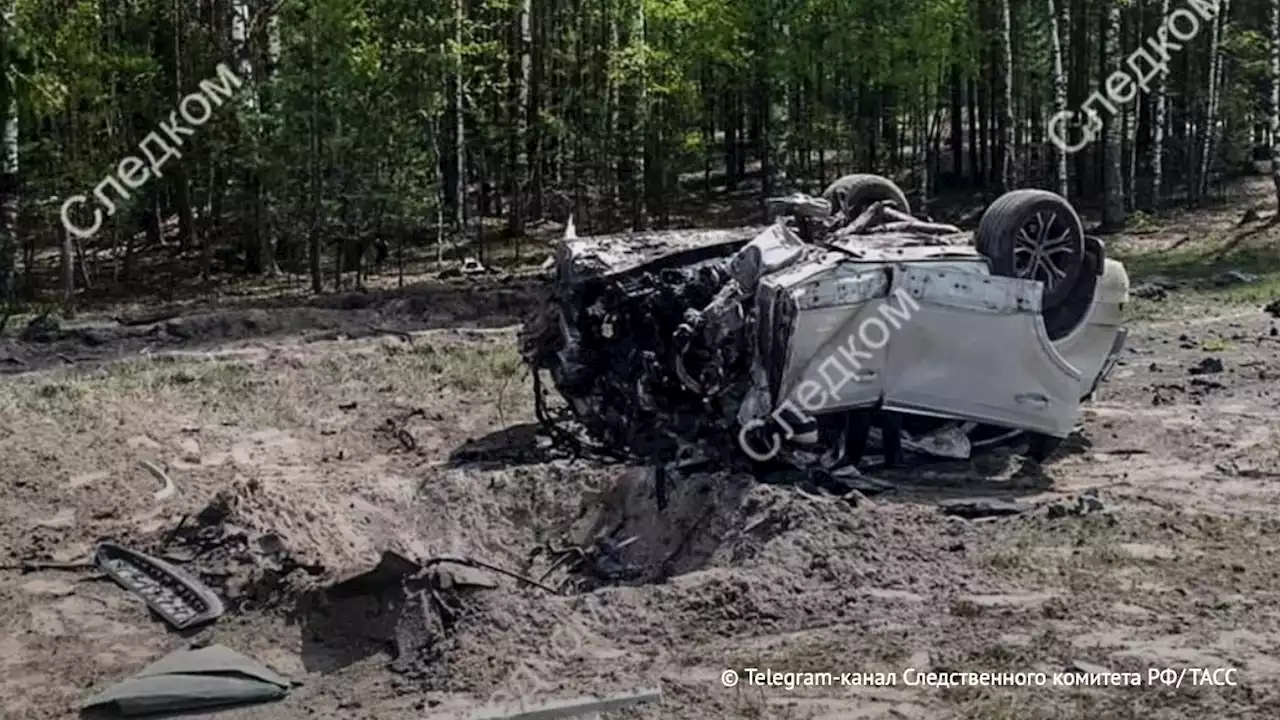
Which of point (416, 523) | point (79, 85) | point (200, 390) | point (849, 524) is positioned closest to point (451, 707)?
point (849, 524)

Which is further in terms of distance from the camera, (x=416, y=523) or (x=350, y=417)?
(x=350, y=417)

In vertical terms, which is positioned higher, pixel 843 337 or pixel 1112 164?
pixel 1112 164

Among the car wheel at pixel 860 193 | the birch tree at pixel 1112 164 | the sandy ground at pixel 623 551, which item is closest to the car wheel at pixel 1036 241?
the sandy ground at pixel 623 551

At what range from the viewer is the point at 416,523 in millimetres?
8734

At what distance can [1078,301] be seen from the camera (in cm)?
904

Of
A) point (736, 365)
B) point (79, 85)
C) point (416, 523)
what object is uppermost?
point (79, 85)

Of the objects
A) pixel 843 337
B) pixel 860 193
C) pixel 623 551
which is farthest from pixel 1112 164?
pixel 623 551

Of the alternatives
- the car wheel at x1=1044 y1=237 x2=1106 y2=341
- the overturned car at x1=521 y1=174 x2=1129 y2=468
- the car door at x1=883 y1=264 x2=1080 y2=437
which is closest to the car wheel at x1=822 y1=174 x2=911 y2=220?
the overturned car at x1=521 y1=174 x2=1129 y2=468

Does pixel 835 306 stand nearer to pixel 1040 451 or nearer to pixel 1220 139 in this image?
pixel 1040 451

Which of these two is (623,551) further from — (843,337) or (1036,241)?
(1036,241)

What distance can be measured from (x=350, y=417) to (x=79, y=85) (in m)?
10.8

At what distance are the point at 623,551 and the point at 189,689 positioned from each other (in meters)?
2.97

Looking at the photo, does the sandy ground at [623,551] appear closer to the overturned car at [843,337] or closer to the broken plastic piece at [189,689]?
the broken plastic piece at [189,689]

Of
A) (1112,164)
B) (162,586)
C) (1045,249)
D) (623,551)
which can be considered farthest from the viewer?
(1112,164)
